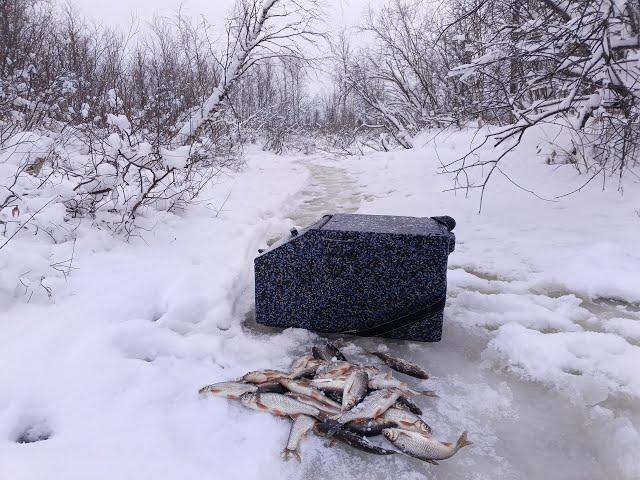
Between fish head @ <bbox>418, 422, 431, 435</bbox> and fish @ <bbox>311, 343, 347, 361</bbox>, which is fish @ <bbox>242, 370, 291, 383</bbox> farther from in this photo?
fish head @ <bbox>418, 422, 431, 435</bbox>

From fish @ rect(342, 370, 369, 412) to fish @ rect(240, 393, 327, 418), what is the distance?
0.42 ft

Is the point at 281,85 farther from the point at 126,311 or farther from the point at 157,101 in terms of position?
the point at 126,311

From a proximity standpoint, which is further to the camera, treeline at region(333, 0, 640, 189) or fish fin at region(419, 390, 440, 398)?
treeline at region(333, 0, 640, 189)

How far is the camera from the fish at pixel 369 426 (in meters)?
1.89

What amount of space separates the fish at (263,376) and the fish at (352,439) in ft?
1.27

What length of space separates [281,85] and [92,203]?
109 feet

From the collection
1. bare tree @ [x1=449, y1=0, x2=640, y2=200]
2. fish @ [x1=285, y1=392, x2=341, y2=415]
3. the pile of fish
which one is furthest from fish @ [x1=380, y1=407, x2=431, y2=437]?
bare tree @ [x1=449, y1=0, x2=640, y2=200]

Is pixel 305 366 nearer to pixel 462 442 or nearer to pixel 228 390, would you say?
pixel 228 390

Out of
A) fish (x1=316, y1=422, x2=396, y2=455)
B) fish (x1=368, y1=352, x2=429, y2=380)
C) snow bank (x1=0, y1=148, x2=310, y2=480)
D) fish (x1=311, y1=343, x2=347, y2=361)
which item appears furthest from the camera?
fish (x1=311, y1=343, x2=347, y2=361)

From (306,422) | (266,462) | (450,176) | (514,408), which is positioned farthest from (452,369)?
(450,176)

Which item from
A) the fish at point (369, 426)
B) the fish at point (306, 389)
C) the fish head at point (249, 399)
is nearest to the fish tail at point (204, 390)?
the fish head at point (249, 399)

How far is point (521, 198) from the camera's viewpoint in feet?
19.6

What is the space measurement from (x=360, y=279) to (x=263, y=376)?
856mm

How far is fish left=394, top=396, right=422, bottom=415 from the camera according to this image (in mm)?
2064
